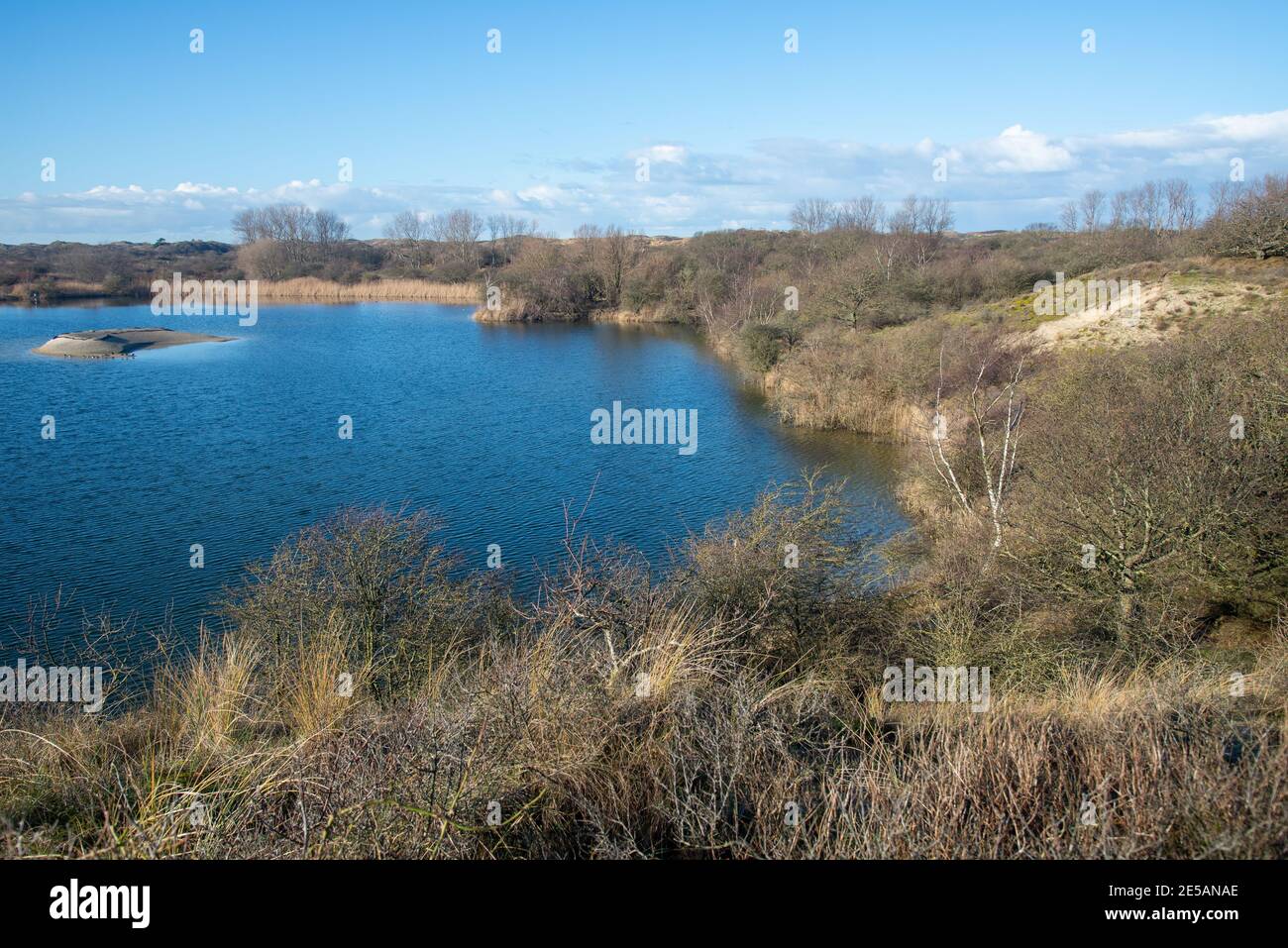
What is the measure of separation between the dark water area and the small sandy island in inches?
52.0

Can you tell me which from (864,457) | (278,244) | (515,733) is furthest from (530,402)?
(278,244)

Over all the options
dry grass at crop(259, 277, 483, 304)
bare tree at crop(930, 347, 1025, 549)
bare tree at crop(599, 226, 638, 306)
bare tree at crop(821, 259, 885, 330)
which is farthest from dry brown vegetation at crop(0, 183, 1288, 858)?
dry grass at crop(259, 277, 483, 304)

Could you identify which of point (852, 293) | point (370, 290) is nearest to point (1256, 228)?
point (852, 293)

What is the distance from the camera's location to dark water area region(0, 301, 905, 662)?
16281 millimetres

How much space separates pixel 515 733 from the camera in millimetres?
4418

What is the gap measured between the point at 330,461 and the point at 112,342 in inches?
1219

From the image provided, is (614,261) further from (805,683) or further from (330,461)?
(805,683)

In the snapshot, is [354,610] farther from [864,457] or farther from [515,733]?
[864,457]

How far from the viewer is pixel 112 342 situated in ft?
150

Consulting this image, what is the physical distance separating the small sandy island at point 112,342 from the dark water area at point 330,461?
132cm

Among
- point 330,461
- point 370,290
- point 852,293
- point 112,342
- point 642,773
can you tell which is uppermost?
point 370,290

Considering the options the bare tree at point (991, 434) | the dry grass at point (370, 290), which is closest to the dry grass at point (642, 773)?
the bare tree at point (991, 434)

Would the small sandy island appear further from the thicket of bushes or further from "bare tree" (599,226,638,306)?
the thicket of bushes
